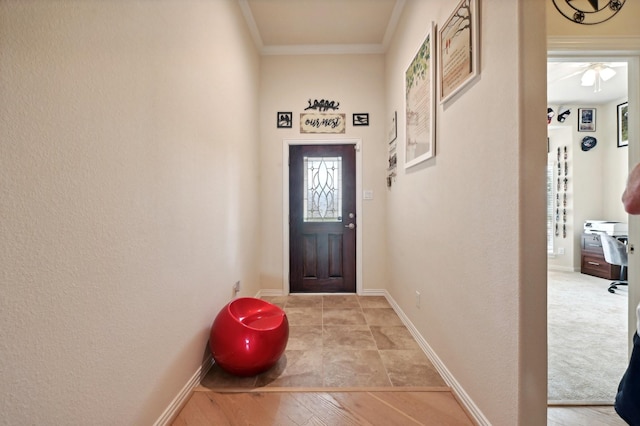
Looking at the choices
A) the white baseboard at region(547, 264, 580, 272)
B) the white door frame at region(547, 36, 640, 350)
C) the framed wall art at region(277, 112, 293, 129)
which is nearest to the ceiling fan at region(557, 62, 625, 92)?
the white door frame at region(547, 36, 640, 350)

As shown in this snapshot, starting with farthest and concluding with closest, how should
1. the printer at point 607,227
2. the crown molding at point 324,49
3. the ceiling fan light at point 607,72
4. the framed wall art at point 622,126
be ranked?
the framed wall art at point 622,126 < the printer at point 607,227 < the crown molding at point 324,49 < the ceiling fan light at point 607,72

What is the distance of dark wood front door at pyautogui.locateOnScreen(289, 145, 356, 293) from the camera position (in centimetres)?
334

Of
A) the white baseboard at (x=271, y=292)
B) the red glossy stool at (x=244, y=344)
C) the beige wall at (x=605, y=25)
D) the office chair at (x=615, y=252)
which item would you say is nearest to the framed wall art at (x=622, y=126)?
the office chair at (x=615, y=252)

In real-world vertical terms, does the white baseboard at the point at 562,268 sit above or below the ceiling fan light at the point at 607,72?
below

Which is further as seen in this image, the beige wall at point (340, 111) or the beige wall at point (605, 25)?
the beige wall at point (340, 111)

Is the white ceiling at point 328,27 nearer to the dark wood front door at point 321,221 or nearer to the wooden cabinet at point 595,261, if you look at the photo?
the dark wood front door at point 321,221

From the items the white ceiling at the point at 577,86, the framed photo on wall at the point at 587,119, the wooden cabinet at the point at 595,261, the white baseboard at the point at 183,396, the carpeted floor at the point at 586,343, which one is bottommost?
the carpeted floor at the point at 586,343

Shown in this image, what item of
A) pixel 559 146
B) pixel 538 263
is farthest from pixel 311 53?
pixel 559 146

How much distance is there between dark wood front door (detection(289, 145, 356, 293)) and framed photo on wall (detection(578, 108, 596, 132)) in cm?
461

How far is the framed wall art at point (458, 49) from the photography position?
1.25 meters

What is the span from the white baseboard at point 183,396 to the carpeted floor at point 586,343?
2.07 m

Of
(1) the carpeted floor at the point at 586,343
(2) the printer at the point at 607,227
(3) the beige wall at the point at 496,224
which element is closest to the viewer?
(3) the beige wall at the point at 496,224

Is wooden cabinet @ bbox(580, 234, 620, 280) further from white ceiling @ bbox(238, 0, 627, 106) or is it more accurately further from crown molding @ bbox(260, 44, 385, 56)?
crown molding @ bbox(260, 44, 385, 56)

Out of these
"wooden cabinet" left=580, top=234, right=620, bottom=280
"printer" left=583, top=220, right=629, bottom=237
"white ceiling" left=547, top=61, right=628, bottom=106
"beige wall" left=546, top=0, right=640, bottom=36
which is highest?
"white ceiling" left=547, top=61, right=628, bottom=106
